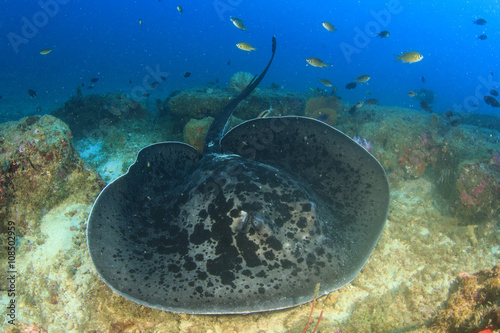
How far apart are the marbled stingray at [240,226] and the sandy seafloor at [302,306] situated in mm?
896

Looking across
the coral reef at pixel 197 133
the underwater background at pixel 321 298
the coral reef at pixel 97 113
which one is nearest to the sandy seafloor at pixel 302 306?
the underwater background at pixel 321 298

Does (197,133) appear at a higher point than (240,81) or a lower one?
higher

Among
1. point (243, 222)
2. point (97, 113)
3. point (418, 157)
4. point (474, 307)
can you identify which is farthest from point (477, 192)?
point (97, 113)

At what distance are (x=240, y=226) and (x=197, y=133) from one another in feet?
12.9

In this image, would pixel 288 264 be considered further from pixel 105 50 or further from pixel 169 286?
pixel 105 50

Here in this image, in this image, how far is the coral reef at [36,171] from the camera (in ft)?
12.1

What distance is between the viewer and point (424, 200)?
5.57 meters

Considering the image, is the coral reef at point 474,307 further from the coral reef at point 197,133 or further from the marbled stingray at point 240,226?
the coral reef at point 197,133

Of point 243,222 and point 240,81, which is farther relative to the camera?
point 240,81

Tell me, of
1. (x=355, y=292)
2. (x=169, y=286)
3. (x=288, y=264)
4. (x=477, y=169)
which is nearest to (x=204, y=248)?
(x=169, y=286)

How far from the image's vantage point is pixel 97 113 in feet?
26.4

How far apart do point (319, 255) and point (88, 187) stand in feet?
13.3

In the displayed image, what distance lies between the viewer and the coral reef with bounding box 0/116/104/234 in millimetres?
3682

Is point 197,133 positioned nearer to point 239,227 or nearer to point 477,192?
point 239,227
